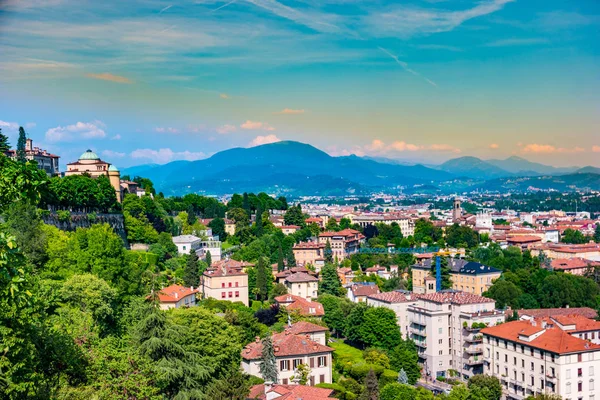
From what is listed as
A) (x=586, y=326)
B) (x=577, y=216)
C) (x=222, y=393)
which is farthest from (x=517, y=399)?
(x=577, y=216)

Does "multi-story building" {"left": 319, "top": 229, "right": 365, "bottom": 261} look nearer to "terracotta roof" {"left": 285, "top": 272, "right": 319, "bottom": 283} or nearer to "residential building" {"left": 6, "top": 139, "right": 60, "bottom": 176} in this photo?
"terracotta roof" {"left": 285, "top": 272, "right": 319, "bottom": 283}

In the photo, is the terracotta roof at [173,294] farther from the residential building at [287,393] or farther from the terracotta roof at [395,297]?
the residential building at [287,393]

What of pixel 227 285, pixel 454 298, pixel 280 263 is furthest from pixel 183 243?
pixel 454 298

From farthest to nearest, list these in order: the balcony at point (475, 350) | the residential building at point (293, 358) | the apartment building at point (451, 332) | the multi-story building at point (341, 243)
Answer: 1. the multi-story building at point (341, 243)
2. the apartment building at point (451, 332)
3. the balcony at point (475, 350)
4. the residential building at point (293, 358)

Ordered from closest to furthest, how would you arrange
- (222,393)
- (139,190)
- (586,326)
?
1. (222,393)
2. (586,326)
3. (139,190)

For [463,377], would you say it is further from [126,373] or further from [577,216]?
[577,216]

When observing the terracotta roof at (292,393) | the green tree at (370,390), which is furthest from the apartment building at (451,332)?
the terracotta roof at (292,393)

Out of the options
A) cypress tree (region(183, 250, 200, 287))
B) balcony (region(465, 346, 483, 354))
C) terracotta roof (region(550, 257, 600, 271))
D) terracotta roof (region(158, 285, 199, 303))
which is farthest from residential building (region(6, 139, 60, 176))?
terracotta roof (region(550, 257, 600, 271))
